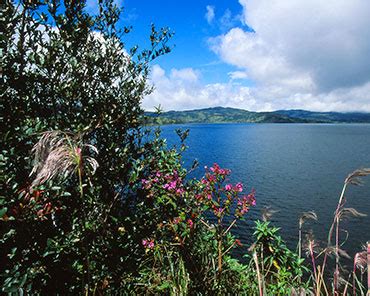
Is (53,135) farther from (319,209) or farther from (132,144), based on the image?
(319,209)

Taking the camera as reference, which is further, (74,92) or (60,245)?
(74,92)

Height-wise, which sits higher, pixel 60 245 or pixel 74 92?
pixel 74 92

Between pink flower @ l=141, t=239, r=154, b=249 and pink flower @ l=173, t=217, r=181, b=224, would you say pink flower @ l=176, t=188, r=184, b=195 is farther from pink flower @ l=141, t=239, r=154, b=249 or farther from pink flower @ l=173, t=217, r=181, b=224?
pink flower @ l=141, t=239, r=154, b=249

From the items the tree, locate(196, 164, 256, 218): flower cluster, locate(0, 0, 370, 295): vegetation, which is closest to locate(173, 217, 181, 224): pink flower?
locate(0, 0, 370, 295): vegetation

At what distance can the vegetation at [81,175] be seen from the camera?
2982 mm

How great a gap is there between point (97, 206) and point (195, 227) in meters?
3.54

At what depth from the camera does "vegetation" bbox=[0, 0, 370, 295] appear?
2982 millimetres

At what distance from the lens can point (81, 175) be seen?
2668 millimetres

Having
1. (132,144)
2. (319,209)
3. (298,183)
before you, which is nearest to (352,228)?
(319,209)

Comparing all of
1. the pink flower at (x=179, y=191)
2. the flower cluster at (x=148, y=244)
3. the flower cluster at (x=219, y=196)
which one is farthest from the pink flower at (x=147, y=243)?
the flower cluster at (x=219, y=196)

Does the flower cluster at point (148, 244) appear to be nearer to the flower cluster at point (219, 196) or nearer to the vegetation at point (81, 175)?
the vegetation at point (81, 175)

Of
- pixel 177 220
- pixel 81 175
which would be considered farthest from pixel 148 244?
pixel 81 175

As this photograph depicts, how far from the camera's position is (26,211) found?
3043 mm

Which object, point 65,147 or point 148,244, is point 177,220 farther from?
point 65,147
